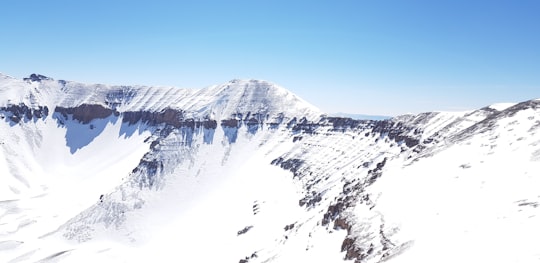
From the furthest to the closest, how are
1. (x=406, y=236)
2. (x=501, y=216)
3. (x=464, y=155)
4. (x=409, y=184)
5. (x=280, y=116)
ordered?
(x=280, y=116)
(x=464, y=155)
(x=409, y=184)
(x=406, y=236)
(x=501, y=216)

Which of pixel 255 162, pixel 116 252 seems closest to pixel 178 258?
pixel 116 252

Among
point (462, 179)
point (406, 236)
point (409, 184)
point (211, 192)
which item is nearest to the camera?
point (406, 236)

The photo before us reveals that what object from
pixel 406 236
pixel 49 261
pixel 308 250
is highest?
pixel 406 236

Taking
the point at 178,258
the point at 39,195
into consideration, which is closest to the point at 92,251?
the point at 178,258

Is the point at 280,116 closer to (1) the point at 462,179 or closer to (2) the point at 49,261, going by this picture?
(2) the point at 49,261

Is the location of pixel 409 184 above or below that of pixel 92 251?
above

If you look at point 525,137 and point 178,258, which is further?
point 178,258
